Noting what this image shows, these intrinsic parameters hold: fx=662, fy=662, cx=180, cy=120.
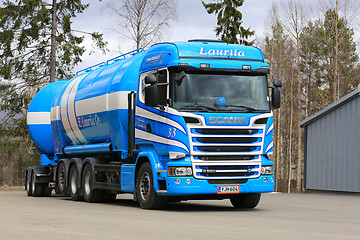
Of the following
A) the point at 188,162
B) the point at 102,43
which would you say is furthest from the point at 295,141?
the point at 188,162

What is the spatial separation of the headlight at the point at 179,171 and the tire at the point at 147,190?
77cm

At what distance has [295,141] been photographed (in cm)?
6569

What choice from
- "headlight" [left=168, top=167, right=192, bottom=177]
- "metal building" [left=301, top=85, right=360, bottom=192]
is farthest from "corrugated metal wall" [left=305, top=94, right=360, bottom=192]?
"headlight" [left=168, top=167, right=192, bottom=177]

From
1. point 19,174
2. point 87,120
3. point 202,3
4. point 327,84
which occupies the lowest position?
point 19,174

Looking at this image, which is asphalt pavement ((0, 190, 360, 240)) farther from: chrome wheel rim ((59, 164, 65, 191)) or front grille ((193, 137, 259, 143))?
chrome wheel rim ((59, 164, 65, 191))

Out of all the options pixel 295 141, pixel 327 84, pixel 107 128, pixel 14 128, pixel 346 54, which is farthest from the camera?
pixel 295 141

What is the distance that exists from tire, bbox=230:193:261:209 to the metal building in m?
9.30

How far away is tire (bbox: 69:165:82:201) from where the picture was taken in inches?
794

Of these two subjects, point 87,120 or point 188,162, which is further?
point 87,120

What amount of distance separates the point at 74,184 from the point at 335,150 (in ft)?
35.0

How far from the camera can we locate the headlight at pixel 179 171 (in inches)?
574

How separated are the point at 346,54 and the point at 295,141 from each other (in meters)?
17.8

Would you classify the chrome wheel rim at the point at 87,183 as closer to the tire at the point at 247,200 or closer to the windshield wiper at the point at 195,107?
the tire at the point at 247,200

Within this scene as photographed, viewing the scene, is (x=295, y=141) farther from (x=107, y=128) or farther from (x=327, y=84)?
(x=107, y=128)
